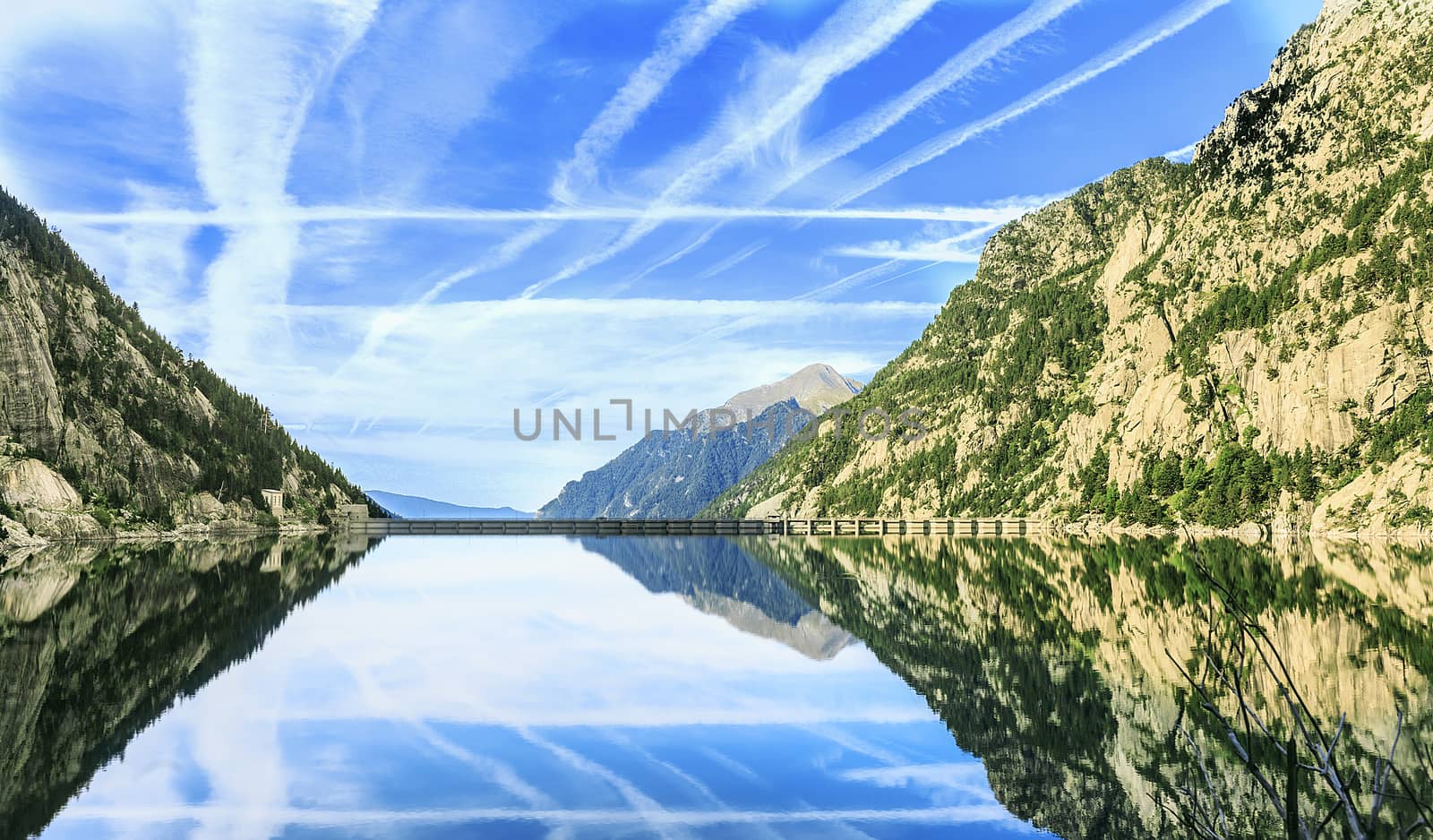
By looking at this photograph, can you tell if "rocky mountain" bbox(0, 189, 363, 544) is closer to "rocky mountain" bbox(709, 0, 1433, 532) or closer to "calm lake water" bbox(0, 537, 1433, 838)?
"calm lake water" bbox(0, 537, 1433, 838)

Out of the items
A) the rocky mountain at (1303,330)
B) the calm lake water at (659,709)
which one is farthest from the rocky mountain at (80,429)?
the rocky mountain at (1303,330)

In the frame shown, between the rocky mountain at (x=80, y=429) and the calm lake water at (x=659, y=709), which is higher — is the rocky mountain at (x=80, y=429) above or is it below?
above

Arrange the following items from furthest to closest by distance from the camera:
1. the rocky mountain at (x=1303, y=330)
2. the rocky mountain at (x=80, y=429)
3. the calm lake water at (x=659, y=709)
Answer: the rocky mountain at (x=80, y=429) → the rocky mountain at (x=1303, y=330) → the calm lake water at (x=659, y=709)

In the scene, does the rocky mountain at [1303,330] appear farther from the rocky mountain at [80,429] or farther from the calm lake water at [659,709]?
the rocky mountain at [80,429]

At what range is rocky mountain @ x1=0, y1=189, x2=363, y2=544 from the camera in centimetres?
13675

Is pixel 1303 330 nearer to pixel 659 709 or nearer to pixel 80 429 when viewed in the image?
pixel 659 709

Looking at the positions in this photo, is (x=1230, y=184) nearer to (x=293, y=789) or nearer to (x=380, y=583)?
(x=380, y=583)

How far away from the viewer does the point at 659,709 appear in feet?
84.9

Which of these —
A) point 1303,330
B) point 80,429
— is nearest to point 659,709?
point 1303,330

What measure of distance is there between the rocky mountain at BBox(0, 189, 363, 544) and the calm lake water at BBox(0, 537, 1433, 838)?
97.7m

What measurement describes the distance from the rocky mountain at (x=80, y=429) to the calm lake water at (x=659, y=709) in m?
97.7

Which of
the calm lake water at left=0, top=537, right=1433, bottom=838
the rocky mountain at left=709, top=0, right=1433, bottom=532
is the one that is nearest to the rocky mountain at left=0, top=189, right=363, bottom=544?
the calm lake water at left=0, top=537, right=1433, bottom=838

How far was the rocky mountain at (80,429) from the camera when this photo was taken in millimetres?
136750

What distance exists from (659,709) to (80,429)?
162940 mm
